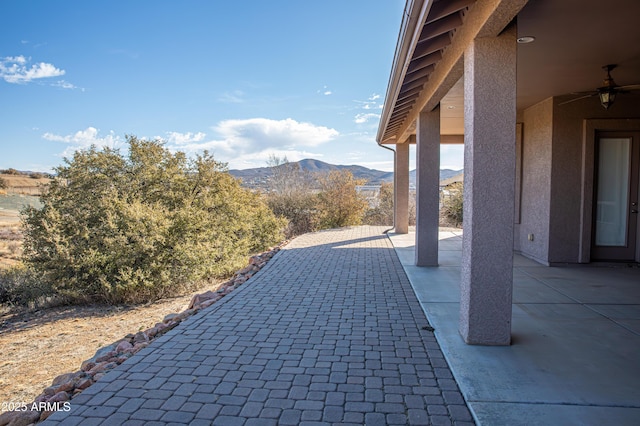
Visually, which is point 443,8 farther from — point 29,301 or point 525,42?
point 29,301

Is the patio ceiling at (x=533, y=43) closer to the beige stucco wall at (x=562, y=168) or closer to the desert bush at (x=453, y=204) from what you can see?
the beige stucco wall at (x=562, y=168)

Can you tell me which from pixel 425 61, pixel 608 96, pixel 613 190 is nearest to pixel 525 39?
pixel 425 61

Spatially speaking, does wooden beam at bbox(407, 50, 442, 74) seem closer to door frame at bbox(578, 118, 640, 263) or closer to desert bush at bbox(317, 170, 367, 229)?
door frame at bbox(578, 118, 640, 263)

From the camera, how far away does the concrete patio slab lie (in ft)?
8.11

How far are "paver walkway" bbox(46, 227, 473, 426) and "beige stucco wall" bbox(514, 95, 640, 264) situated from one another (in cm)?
339

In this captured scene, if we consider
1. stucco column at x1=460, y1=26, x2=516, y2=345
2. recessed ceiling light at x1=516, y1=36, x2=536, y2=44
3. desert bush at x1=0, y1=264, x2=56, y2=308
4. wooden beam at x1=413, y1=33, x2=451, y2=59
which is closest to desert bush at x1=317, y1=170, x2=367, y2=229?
desert bush at x1=0, y1=264, x2=56, y2=308

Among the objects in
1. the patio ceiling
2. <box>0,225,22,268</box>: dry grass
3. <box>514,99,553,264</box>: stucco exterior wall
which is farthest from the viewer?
<box>0,225,22,268</box>: dry grass

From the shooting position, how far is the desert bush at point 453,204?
52.8 feet

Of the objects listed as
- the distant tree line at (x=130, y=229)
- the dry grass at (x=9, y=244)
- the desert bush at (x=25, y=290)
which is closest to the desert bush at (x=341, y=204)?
the distant tree line at (x=130, y=229)

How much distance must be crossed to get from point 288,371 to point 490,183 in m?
2.38

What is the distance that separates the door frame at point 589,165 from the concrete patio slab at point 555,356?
1.09 m

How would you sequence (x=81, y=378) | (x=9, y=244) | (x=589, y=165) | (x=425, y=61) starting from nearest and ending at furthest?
(x=81, y=378)
(x=425, y=61)
(x=589, y=165)
(x=9, y=244)

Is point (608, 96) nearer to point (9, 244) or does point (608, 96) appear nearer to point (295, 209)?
point (295, 209)

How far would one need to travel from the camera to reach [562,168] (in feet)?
22.0
